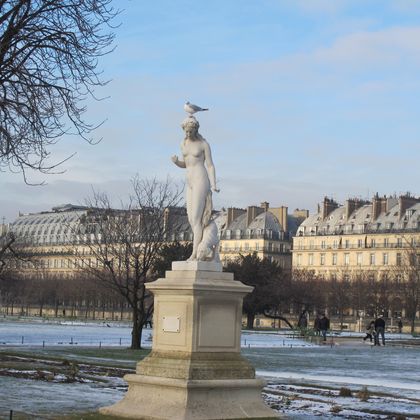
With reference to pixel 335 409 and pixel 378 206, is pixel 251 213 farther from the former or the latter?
pixel 335 409

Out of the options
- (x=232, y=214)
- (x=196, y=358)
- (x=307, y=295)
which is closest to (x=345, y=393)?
(x=196, y=358)

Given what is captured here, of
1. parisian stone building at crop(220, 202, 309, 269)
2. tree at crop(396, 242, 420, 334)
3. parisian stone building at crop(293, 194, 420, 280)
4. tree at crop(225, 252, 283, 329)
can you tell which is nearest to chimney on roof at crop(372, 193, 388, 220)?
parisian stone building at crop(293, 194, 420, 280)

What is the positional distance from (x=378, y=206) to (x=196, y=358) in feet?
415

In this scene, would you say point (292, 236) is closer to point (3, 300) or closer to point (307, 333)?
point (3, 300)

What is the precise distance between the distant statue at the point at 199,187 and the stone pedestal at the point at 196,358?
15.8 inches

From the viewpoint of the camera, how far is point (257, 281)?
83.3 metres

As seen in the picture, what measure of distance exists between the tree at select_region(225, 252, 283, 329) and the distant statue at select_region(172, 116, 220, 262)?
2481 inches

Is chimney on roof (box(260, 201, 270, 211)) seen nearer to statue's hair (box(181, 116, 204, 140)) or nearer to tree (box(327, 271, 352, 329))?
tree (box(327, 271, 352, 329))

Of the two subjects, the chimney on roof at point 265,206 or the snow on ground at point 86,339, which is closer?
the snow on ground at point 86,339

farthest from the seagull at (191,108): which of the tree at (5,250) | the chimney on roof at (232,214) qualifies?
the chimney on roof at (232,214)

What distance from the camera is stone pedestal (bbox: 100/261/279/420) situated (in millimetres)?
16141

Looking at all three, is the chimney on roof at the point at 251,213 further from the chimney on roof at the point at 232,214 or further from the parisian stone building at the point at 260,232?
the chimney on roof at the point at 232,214

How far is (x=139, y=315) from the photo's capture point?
42.0 m

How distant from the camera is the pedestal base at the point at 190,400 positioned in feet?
52.3
